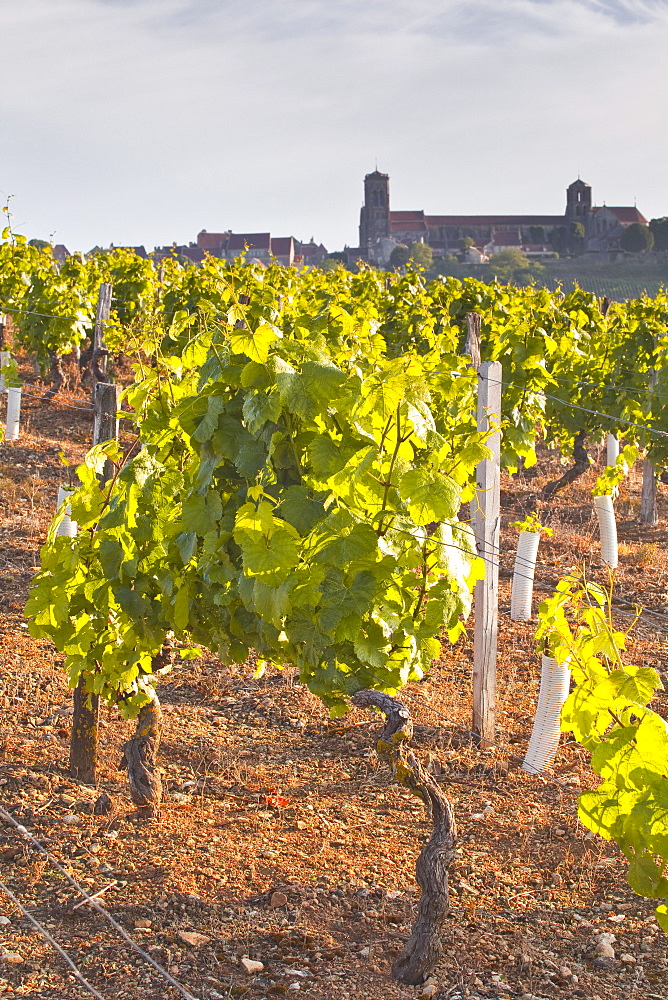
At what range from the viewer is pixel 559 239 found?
93375 millimetres

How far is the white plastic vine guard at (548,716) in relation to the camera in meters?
4.49

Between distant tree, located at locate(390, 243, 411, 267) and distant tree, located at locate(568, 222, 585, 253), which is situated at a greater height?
distant tree, located at locate(568, 222, 585, 253)

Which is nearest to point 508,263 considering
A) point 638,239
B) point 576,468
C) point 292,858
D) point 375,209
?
point 638,239

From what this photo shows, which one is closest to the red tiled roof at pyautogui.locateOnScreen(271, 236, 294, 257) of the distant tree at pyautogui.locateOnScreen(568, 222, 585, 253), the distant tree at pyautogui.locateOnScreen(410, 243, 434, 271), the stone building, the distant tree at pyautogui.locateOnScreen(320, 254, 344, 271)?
the stone building

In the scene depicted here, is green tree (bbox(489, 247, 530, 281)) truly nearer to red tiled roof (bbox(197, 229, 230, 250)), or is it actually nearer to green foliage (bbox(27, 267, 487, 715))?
red tiled roof (bbox(197, 229, 230, 250))

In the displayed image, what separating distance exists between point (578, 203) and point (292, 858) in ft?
333

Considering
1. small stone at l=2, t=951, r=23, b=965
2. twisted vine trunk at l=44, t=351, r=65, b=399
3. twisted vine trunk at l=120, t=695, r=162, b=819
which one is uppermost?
twisted vine trunk at l=44, t=351, r=65, b=399

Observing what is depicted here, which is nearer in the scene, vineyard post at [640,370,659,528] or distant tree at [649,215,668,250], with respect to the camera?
vineyard post at [640,370,659,528]

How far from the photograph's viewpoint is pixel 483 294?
10328 millimetres

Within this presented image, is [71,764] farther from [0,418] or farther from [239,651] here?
[0,418]

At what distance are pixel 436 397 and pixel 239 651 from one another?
105 inches

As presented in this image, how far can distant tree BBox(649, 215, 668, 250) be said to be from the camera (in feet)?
270

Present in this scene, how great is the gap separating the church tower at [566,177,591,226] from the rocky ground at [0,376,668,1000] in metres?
98.9

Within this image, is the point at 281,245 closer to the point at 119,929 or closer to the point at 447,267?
the point at 447,267
